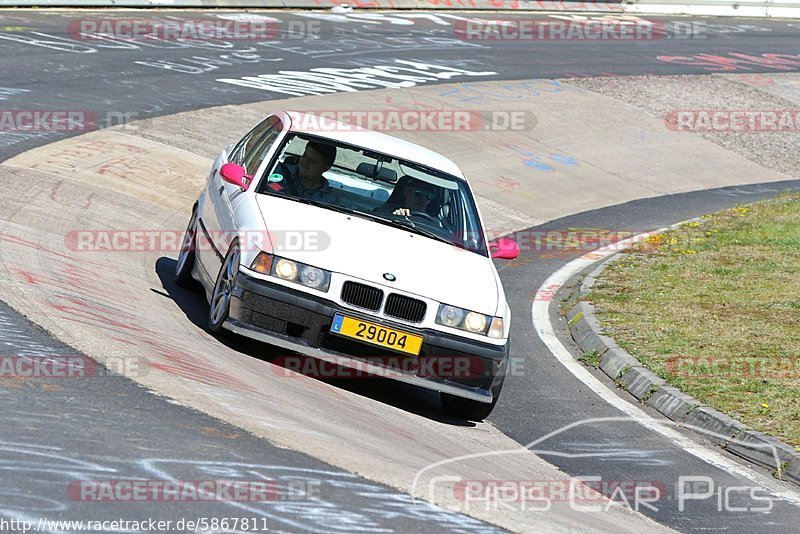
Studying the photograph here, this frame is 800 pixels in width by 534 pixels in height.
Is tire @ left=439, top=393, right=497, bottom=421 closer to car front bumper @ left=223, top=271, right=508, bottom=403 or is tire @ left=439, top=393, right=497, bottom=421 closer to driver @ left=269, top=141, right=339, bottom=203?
car front bumper @ left=223, top=271, right=508, bottom=403

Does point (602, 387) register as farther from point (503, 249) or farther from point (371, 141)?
point (371, 141)

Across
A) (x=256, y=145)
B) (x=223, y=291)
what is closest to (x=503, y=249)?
(x=256, y=145)

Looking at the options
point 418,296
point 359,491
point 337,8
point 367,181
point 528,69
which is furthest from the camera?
point 337,8

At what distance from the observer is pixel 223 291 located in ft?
27.5

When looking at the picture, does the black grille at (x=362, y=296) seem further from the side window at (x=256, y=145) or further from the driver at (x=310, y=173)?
the side window at (x=256, y=145)

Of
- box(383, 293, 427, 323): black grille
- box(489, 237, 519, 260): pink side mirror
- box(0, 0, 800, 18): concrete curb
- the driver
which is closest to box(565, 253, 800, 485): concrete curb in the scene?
box(489, 237, 519, 260): pink side mirror

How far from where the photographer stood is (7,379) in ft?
21.1

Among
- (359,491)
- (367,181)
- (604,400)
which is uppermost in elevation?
(367,181)

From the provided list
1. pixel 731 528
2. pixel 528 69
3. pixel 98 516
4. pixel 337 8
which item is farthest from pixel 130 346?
pixel 337 8

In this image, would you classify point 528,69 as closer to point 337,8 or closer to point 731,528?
point 337,8

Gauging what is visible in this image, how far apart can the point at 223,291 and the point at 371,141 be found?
2.01m

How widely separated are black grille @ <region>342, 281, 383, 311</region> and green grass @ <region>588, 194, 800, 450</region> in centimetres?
288

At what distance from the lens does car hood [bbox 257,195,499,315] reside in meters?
8.02

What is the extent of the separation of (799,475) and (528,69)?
1969cm
